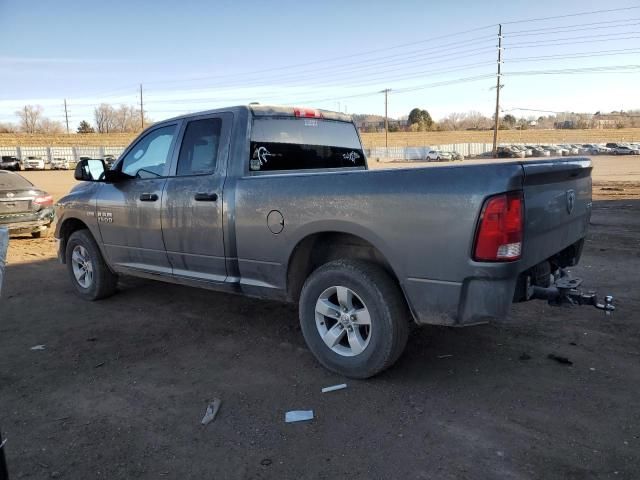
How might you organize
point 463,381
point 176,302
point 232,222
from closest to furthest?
1. point 463,381
2. point 232,222
3. point 176,302

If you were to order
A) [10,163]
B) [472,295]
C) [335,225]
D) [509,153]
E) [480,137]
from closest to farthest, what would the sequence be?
1. [472,295]
2. [335,225]
3. [10,163]
4. [509,153]
5. [480,137]

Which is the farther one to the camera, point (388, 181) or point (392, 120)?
point (392, 120)

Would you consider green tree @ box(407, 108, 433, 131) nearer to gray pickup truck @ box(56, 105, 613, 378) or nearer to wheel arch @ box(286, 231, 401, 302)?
gray pickup truck @ box(56, 105, 613, 378)

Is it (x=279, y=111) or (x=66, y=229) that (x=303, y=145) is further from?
(x=66, y=229)

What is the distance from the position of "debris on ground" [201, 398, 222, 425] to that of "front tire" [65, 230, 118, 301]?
300cm

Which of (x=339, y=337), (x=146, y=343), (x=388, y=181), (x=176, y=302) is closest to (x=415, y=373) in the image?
(x=339, y=337)

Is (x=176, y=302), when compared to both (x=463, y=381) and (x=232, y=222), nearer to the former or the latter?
(x=232, y=222)

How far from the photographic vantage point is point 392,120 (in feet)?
469

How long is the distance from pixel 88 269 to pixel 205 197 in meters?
2.44

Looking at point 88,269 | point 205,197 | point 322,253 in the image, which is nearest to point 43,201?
point 88,269

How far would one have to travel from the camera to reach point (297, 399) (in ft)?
11.3

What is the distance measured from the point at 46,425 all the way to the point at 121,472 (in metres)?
0.84

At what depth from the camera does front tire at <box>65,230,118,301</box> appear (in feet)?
18.9

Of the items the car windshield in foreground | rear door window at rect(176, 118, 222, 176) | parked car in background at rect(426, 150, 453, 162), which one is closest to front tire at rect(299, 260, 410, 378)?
rear door window at rect(176, 118, 222, 176)
